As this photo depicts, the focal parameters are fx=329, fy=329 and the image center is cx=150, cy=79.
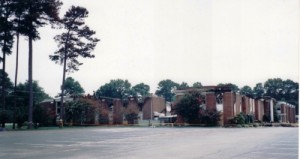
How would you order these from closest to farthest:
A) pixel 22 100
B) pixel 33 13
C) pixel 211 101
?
pixel 33 13 → pixel 211 101 → pixel 22 100

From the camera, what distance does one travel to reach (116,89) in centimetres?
12075

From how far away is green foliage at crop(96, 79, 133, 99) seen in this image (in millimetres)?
118438

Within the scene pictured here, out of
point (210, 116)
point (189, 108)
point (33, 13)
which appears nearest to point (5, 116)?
point (33, 13)

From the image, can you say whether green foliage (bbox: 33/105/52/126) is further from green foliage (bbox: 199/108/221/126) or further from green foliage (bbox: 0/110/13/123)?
green foliage (bbox: 199/108/221/126)

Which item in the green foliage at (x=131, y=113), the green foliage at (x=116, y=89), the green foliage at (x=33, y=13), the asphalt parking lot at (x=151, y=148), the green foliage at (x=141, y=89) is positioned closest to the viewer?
the asphalt parking lot at (x=151, y=148)

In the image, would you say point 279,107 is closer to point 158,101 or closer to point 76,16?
point 158,101

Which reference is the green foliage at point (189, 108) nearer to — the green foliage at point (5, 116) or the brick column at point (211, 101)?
the brick column at point (211, 101)

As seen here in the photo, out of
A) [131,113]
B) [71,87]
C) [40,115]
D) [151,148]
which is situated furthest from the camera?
[71,87]

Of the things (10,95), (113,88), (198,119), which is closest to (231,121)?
(198,119)

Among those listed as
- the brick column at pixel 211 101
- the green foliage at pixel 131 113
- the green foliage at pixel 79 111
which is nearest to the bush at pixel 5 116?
the green foliage at pixel 79 111

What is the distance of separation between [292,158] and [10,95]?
6918cm

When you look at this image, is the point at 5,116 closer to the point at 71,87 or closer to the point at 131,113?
the point at 131,113

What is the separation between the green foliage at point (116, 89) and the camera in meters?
118

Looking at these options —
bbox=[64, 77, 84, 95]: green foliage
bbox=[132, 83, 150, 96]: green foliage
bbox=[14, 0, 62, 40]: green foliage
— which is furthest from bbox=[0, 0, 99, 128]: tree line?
bbox=[132, 83, 150, 96]: green foliage
